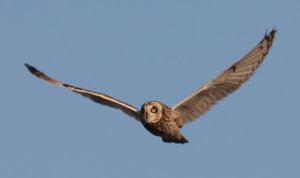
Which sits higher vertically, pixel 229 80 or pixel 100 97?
pixel 100 97

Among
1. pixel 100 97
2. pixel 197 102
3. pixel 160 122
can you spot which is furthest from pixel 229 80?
pixel 100 97

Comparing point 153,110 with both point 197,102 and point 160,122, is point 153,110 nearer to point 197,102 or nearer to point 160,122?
point 160,122

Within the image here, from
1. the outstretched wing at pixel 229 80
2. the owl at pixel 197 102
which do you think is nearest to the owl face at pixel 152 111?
the owl at pixel 197 102

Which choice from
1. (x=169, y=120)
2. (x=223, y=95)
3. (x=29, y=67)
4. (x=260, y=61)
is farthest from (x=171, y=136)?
(x=29, y=67)

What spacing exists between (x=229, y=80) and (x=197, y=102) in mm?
667

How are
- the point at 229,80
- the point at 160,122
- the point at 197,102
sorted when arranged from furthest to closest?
the point at 197,102, the point at 229,80, the point at 160,122

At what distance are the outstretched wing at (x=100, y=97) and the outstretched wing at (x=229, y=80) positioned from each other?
30.4 inches

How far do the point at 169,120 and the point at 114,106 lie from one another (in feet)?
3.85

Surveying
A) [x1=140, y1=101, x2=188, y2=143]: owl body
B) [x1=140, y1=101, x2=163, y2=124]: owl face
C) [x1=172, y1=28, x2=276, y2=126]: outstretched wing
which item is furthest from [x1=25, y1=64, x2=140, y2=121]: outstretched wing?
[x1=172, y1=28, x2=276, y2=126]: outstretched wing

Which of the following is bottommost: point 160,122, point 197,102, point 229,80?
point 160,122

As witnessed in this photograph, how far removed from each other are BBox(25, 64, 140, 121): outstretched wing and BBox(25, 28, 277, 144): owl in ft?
0.06

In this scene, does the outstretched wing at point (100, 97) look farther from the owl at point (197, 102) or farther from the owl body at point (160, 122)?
the owl body at point (160, 122)

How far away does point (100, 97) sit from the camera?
12.0 metres

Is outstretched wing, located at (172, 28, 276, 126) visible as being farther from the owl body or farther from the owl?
the owl body
